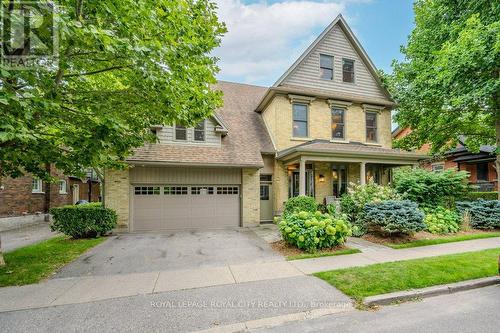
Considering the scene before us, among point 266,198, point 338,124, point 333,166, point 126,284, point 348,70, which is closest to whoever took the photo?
point 126,284

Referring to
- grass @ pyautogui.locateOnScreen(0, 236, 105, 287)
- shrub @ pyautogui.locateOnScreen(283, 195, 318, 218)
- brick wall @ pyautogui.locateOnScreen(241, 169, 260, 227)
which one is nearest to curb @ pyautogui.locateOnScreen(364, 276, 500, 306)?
shrub @ pyautogui.locateOnScreen(283, 195, 318, 218)

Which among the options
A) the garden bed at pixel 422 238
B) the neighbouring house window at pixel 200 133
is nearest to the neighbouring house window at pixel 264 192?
the neighbouring house window at pixel 200 133

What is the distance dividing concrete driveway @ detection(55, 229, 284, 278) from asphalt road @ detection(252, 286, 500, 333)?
3.00m

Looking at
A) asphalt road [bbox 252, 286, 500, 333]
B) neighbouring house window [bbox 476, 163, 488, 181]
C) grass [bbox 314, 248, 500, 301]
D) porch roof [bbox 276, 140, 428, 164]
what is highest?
porch roof [bbox 276, 140, 428, 164]

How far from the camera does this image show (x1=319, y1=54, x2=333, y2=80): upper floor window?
13743mm

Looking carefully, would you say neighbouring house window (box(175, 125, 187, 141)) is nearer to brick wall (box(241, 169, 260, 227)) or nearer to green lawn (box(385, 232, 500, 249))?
brick wall (box(241, 169, 260, 227))

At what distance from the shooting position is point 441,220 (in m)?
9.35

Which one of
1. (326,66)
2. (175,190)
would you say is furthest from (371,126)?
(175,190)

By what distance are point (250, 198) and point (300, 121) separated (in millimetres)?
5058

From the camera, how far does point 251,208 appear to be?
12.2m

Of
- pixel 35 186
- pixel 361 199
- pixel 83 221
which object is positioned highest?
pixel 35 186

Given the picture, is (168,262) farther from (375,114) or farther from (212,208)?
(375,114)

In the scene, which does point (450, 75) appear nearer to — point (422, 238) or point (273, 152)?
point (422, 238)

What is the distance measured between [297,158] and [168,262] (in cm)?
717
